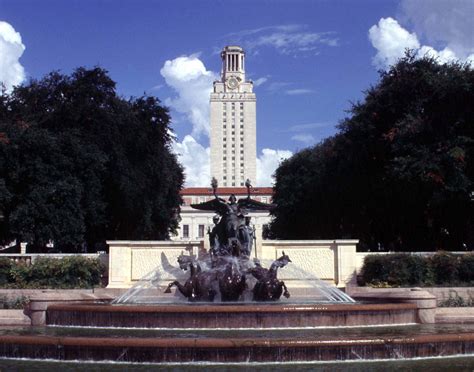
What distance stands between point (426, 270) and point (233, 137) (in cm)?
13260

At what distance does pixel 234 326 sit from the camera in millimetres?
16188

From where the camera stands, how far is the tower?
15775cm

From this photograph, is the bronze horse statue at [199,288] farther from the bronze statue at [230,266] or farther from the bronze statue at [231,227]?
the bronze statue at [231,227]

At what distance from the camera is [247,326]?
16.3 meters

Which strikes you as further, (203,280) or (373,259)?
(373,259)

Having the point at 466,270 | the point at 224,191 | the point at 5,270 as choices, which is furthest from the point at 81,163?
the point at 224,191

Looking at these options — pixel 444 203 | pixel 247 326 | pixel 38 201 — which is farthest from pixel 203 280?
pixel 444 203

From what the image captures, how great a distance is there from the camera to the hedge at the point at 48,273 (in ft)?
90.0

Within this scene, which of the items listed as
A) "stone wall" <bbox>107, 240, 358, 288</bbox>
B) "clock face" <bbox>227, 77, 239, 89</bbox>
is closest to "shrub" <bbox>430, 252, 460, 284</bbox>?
"stone wall" <bbox>107, 240, 358, 288</bbox>

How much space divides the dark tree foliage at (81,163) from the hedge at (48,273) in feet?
26.9

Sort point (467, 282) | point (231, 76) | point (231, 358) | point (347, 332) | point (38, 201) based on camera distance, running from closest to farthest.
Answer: point (231, 358), point (347, 332), point (467, 282), point (38, 201), point (231, 76)

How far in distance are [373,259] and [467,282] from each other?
3.83 m

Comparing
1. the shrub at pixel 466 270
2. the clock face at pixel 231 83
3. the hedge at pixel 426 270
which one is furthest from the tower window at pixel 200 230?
the shrub at pixel 466 270

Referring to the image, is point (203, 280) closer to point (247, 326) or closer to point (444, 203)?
point (247, 326)
